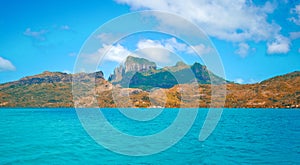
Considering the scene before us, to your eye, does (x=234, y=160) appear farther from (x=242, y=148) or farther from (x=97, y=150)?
(x=97, y=150)

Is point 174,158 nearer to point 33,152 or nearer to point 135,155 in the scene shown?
point 135,155

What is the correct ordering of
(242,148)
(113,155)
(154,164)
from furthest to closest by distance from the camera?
(242,148)
(113,155)
(154,164)

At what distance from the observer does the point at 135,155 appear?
2914 centimetres

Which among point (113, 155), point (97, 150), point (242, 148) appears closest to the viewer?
point (113, 155)

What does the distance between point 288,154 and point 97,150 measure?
2138 cm

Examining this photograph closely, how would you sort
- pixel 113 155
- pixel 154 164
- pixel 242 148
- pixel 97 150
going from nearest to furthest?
pixel 154 164
pixel 113 155
pixel 97 150
pixel 242 148

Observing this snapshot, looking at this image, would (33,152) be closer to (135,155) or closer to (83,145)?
(83,145)

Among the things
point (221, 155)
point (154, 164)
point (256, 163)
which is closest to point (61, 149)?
point (154, 164)

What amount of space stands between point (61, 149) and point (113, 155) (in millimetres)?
7511

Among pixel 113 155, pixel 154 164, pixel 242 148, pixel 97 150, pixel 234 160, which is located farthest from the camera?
pixel 242 148

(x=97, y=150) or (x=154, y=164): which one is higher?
(x=97, y=150)

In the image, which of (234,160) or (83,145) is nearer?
(234,160)

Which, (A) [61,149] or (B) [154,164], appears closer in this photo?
(B) [154,164]

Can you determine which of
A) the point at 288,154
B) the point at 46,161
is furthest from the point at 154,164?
the point at 288,154
